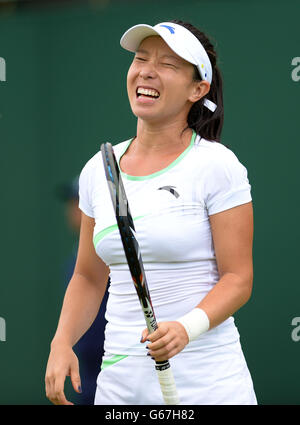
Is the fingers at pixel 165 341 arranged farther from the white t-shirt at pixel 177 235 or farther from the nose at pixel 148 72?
the nose at pixel 148 72

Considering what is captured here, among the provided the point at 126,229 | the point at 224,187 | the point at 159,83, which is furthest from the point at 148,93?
the point at 126,229

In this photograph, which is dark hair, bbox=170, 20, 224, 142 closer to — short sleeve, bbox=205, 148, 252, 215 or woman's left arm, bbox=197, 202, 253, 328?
short sleeve, bbox=205, 148, 252, 215

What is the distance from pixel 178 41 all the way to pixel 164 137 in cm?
30

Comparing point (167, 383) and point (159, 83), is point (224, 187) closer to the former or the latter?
point (159, 83)

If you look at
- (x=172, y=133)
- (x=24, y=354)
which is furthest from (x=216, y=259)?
(x=24, y=354)

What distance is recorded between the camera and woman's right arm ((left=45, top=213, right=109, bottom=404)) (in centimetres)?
234

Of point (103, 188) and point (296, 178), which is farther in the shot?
point (296, 178)

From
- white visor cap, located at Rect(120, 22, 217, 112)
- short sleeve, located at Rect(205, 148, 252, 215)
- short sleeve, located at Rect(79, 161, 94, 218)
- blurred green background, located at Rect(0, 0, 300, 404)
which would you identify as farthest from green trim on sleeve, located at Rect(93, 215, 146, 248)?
blurred green background, located at Rect(0, 0, 300, 404)

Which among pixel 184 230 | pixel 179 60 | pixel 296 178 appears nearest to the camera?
pixel 184 230

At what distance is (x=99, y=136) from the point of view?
5.29 meters

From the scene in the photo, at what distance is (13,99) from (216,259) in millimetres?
3557

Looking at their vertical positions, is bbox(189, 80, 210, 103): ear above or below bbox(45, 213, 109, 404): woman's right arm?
above
